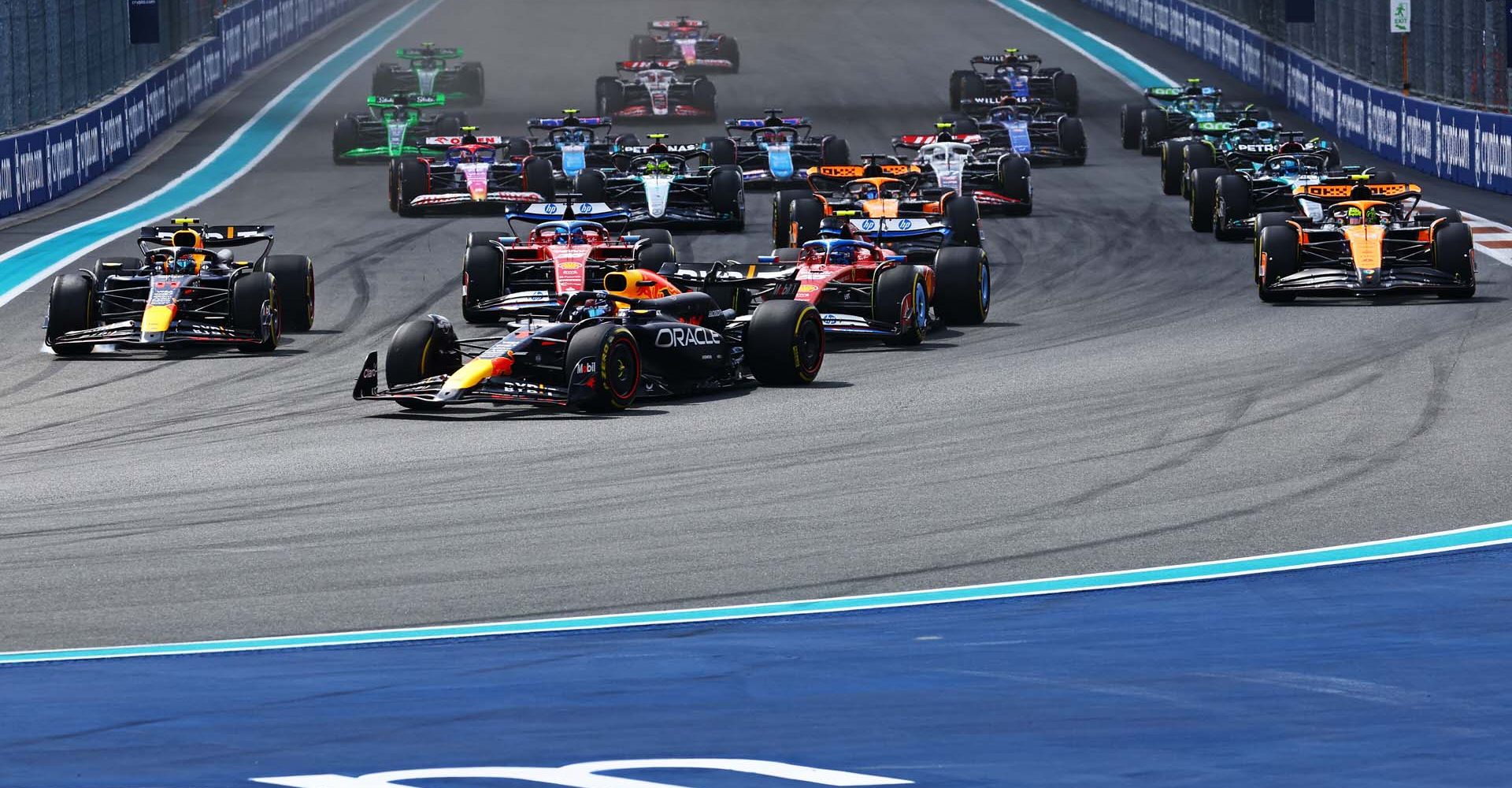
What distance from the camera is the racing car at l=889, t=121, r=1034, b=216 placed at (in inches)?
1219

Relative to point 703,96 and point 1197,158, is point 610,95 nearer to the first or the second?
point 703,96

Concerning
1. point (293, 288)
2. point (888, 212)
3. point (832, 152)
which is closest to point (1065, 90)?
point (832, 152)

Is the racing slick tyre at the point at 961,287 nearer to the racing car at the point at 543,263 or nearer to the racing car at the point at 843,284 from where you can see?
the racing car at the point at 843,284

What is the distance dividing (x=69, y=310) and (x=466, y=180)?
512 inches

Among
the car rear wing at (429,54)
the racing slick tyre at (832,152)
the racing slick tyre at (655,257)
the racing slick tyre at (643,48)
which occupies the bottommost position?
the racing slick tyre at (655,257)

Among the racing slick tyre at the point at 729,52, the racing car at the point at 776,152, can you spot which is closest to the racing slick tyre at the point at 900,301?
the racing car at the point at 776,152

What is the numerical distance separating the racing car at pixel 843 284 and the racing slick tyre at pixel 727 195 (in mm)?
9015

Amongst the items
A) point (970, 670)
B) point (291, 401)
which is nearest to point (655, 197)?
point (291, 401)

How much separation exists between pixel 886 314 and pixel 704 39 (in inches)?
1351

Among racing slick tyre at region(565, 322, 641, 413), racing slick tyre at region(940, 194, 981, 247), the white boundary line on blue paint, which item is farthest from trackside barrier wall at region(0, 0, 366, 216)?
racing slick tyre at region(565, 322, 641, 413)

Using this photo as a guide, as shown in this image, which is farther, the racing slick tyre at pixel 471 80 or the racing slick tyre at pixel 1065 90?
the racing slick tyre at pixel 471 80

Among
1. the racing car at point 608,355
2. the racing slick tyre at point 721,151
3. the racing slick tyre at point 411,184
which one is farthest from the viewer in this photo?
the racing slick tyre at point 721,151

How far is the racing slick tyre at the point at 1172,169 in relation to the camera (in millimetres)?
33469

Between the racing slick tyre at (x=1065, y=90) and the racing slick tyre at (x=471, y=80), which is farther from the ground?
the racing slick tyre at (x=471, y=80)
